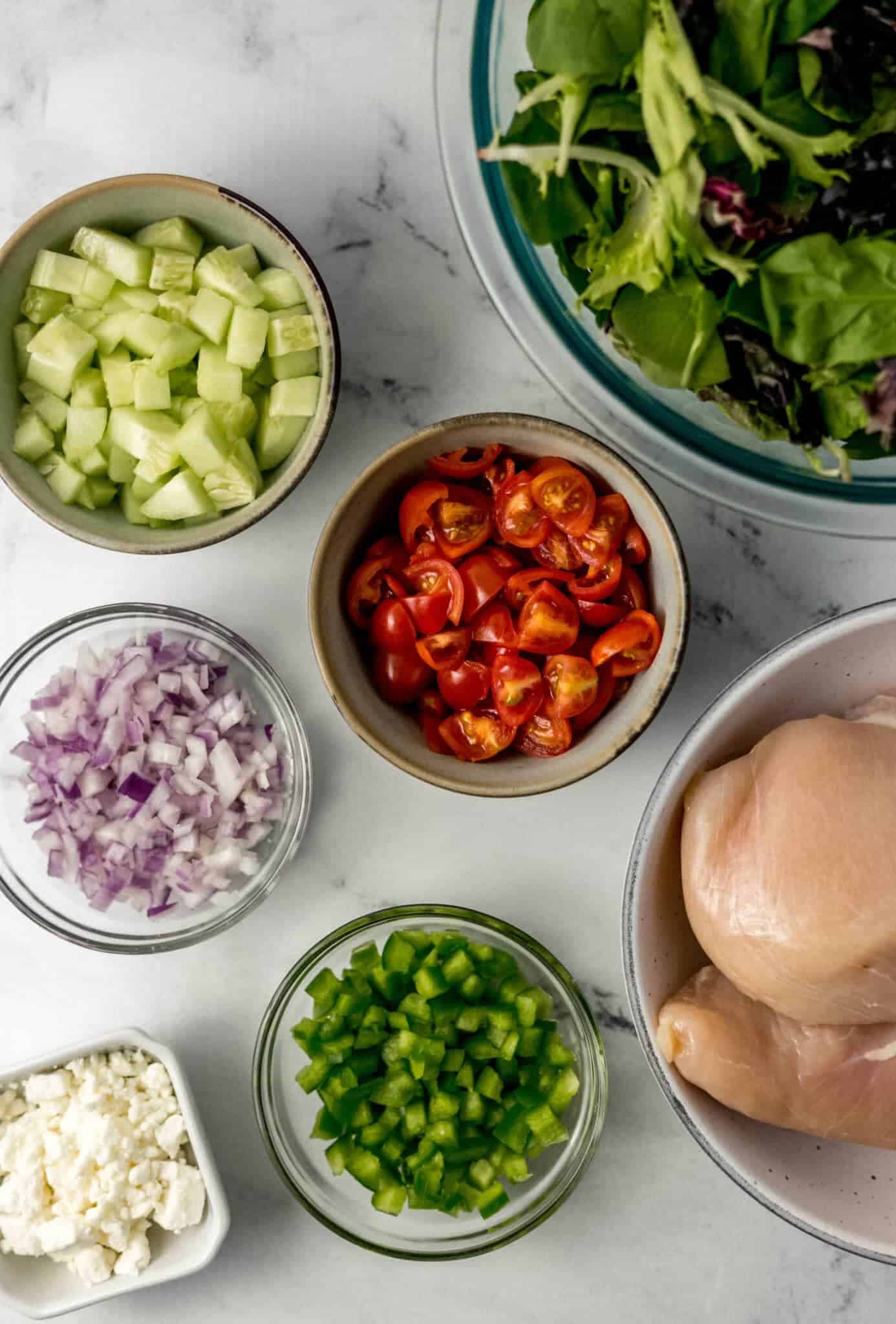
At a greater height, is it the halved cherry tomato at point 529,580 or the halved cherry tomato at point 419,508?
the halved cherry tomato at point 419,508

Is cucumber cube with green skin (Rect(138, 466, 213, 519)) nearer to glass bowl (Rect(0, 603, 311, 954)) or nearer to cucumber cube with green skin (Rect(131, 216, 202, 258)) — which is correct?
glass bowl (Rect(0, 603, 311, 954))

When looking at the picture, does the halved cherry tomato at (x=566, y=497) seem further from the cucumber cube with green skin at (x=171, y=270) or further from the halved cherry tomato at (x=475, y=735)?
the cucumber cube with green skin at (x=171, y=270)

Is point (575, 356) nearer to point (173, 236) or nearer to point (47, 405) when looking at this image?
point (173, 236)

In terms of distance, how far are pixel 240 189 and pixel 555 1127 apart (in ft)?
4.16

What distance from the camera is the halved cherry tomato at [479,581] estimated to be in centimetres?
147

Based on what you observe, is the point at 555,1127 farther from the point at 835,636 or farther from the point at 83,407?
the point at 83,407

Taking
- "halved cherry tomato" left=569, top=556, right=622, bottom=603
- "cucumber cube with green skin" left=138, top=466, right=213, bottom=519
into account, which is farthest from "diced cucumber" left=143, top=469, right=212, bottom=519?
"halved cherry tomato" left=569, top=556, right=622, bottom=603

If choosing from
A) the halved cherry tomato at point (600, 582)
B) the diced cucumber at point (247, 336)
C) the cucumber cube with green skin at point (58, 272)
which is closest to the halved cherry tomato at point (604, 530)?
the halved cherry tomato at point (600, 582)

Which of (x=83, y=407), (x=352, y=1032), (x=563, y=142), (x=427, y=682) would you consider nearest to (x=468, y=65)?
(x=563, y=142)

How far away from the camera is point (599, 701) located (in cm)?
148

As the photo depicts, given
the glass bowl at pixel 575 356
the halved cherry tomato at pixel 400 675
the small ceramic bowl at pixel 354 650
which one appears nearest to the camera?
the glass bowl at pixel 575 356

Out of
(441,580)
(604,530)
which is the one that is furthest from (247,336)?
(604,530)

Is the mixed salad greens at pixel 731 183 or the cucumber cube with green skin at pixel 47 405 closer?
the mixed salad greens at pixel 731 183

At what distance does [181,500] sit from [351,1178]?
37.2 inches
